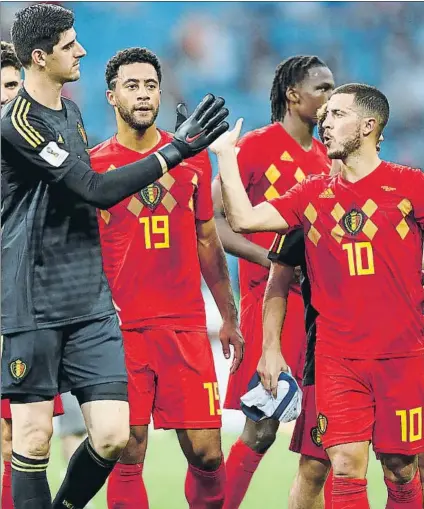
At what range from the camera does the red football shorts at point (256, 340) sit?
17.0 feet

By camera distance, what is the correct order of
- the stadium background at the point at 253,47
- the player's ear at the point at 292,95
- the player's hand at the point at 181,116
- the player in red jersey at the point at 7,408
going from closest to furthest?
the player's hand at the point at 181,116
the player in red jersey at the point at 7,408
the player's ear at the point at 292,95
the stadium background at the point at 253,47

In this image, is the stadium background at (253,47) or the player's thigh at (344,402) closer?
the player's thigh at (344,402)

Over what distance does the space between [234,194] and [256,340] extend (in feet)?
3.88

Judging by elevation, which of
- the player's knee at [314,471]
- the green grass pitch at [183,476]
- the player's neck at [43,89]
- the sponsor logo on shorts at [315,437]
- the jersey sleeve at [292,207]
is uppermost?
the player's neck at [43,89]

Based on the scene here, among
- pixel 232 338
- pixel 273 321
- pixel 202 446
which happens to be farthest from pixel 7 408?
pixel 273 321

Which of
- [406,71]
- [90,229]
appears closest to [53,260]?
[90,229]

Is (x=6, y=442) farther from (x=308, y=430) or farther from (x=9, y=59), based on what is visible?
(x=9, y=59)

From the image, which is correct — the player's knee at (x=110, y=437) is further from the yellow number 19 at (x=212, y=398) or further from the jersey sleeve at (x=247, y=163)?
the jersey sleeve at (x=247, y=163)

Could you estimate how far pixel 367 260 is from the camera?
432cm

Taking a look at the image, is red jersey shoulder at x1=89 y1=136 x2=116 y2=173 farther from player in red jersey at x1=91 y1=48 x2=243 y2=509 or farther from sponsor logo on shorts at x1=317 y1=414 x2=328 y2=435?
sponsor logo on shorts at x1=317 y1=414 x2=328 y2=435

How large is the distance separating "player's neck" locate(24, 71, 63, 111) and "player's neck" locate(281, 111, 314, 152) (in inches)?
58.4

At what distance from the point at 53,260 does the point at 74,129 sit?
48 centimetres

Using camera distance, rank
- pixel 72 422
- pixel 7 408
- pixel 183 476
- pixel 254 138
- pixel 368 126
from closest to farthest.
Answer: pixel 368 126, pixel 7 408, pixel 254 138, pixel 72 422, pixel 183 476

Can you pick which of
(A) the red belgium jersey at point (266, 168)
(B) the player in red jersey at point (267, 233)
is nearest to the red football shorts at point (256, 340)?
(B) the player in red jersey at point (267, 233)
